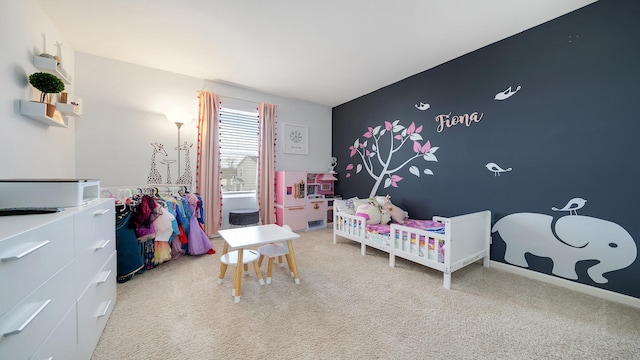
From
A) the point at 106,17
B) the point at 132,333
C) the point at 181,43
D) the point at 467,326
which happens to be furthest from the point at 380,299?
the point at 106,17

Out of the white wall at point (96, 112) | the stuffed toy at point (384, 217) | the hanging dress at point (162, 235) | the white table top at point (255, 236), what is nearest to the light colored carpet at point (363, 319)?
the hanging dress at point (162, 235)

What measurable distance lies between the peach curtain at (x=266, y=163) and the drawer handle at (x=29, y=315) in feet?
10.5

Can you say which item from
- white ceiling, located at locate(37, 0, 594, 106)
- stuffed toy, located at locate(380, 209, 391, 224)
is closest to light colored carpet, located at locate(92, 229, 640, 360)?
stuffed toy, located at locate(380, 209, 391, 224)

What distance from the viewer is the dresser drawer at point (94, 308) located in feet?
3.83

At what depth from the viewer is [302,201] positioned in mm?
4207

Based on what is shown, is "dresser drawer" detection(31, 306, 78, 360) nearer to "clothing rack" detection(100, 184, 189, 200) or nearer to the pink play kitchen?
"clothing rack" detection(100, 184, 189, 200)

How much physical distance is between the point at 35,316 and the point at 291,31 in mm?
2652

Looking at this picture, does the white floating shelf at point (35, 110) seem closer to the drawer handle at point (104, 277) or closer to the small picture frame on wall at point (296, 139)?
the drawer handle at point (104, 277)

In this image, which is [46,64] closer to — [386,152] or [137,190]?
[137,190]

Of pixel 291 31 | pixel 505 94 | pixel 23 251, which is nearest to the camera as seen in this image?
pixel 23 251

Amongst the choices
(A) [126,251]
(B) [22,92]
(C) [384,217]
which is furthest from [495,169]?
(B) [22,92]

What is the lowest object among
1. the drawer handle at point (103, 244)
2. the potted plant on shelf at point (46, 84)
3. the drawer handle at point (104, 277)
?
the drawer handle at point (104, 277)

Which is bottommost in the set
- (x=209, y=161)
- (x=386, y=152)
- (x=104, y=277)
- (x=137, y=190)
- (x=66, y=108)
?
(x=104, y=277)

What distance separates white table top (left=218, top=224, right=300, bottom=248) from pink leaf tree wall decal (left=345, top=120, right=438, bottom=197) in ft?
7.04
